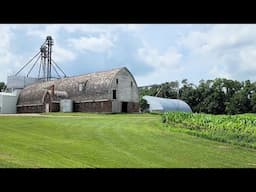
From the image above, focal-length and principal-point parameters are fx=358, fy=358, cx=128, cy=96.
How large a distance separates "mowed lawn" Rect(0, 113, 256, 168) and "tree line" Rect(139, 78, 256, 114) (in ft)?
3.31

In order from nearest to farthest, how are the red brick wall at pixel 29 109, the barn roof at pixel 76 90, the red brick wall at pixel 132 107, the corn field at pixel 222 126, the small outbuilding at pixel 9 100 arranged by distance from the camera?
the corn field at pixel 222 126 → the red brick wall at pixel 132 107 → the red brick wall at pixel 29 109 → the small outbuilding at pixel 9 100 → the barn roof at pixel 76 90

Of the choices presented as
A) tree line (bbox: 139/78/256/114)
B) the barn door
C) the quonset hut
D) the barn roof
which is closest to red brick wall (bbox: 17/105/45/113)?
the barn roof

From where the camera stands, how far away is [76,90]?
13.0 m

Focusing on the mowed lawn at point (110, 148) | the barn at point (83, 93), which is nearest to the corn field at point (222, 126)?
the mowed lawn at point (110, 148)

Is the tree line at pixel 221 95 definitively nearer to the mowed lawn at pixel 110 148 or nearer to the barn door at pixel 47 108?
the mowed lawn at pixel 110 148

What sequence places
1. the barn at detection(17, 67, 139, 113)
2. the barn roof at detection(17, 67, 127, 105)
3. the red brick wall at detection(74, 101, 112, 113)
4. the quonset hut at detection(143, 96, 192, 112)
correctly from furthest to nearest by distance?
the barn roof at detection(17, 67, 127, 105) → the barn at detection(17, 67, 139, 113) → the red brick wall at detection(74, 101, 112, 113) → the quonset hut at detection(143, 96, 192, 112)

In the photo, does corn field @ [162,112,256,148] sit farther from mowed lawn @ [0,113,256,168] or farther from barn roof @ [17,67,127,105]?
barn roof @ [17,67,127,105]

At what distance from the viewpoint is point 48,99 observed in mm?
14172

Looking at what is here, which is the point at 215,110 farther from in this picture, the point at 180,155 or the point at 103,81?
the point at 103,81

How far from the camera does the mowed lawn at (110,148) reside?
490cm

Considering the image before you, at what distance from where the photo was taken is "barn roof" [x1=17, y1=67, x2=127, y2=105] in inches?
486

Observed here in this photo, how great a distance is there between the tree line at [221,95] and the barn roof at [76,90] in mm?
5071
